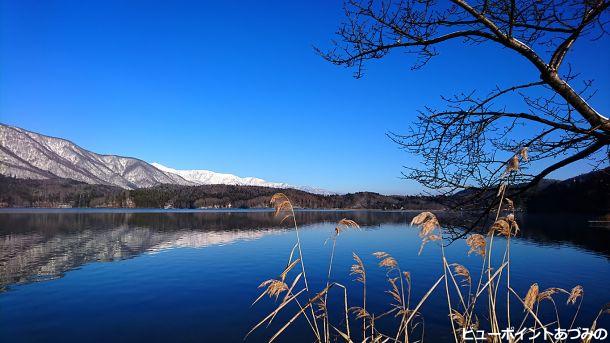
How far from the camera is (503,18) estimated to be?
4488mm

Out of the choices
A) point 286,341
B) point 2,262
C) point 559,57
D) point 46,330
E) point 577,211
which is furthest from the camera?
point 577,211

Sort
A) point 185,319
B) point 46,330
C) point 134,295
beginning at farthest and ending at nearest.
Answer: point 134,295 → point 185,319 → point 46,330

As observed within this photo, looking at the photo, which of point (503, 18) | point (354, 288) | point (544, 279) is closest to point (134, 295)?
point (354, 288)

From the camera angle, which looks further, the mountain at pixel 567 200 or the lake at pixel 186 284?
the mountain at pixel 567 200

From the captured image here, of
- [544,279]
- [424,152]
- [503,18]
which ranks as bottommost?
[544,279]

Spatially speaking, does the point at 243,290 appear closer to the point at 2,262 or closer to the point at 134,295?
the point at 134,295

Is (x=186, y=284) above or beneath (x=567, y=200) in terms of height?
beneath

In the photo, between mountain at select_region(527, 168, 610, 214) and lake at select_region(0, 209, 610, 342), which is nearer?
lake at select_region(0, 209, 610, 342)

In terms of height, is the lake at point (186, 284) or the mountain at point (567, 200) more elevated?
the mountain at point (567, 200)

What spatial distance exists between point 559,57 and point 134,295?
21.3 metres

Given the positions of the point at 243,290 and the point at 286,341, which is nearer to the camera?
the point at 286,341

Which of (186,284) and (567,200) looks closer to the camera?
(186,284)

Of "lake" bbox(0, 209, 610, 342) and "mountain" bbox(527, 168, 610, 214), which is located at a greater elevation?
Result: "mountain" bbox(527, 168, 610, 214)

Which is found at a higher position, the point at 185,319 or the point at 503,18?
the point at 503,18
